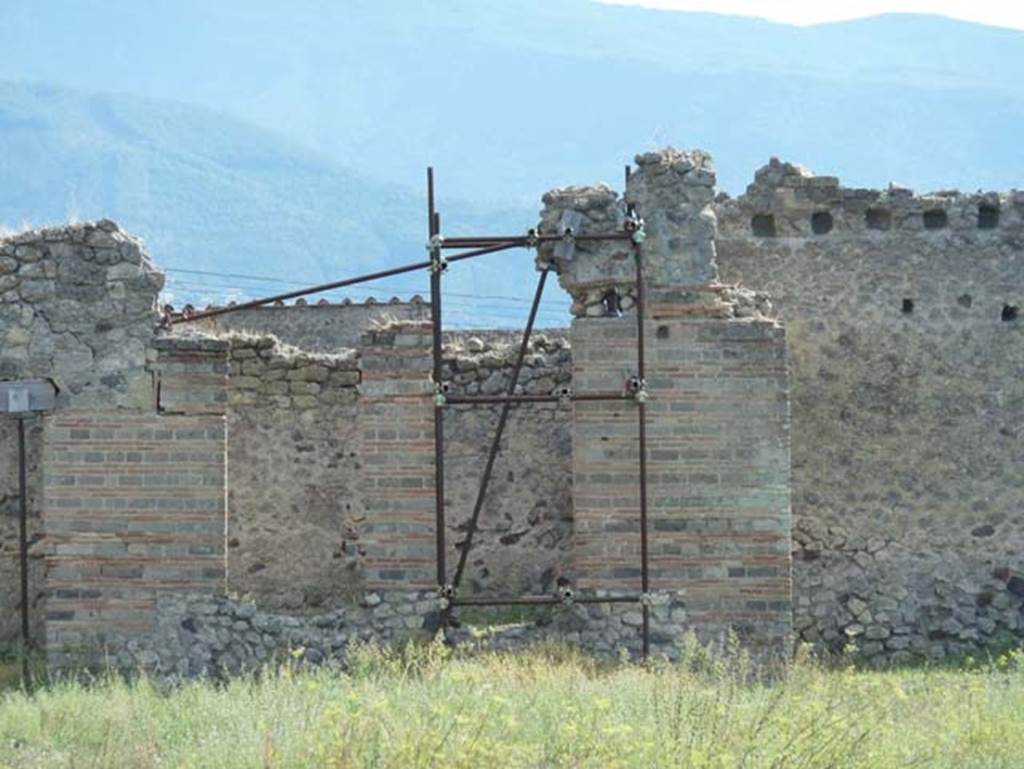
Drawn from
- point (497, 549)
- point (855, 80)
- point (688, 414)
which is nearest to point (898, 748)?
point (688, 414)

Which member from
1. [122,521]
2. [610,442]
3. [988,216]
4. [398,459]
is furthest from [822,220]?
[122,521]

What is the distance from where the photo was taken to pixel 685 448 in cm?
1639

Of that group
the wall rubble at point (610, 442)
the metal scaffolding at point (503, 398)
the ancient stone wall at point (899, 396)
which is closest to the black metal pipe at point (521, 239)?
the metal scaffolding at point (503, 398)

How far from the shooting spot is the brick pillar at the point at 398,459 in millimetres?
16250

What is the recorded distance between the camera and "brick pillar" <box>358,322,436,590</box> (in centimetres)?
1625

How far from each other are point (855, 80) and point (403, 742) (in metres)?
181

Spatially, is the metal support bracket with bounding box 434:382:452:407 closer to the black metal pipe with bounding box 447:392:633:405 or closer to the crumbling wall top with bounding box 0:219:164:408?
the black metal pipe with bounding box 447:392:633:405

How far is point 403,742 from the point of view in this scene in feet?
37.9

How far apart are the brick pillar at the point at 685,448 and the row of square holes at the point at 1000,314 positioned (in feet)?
11.6

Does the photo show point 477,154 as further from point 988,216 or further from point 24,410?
point 24,410

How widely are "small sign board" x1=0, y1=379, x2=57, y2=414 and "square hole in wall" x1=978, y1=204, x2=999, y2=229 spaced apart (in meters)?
8.30

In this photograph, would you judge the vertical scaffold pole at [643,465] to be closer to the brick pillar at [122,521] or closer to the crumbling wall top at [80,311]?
the brick pillar at [122,521]

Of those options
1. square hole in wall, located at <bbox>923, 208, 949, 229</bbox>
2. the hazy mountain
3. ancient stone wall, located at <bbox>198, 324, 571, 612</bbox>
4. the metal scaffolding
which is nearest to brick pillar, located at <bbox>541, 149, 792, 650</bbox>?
the metal scaffolding

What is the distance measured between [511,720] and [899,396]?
867cm
